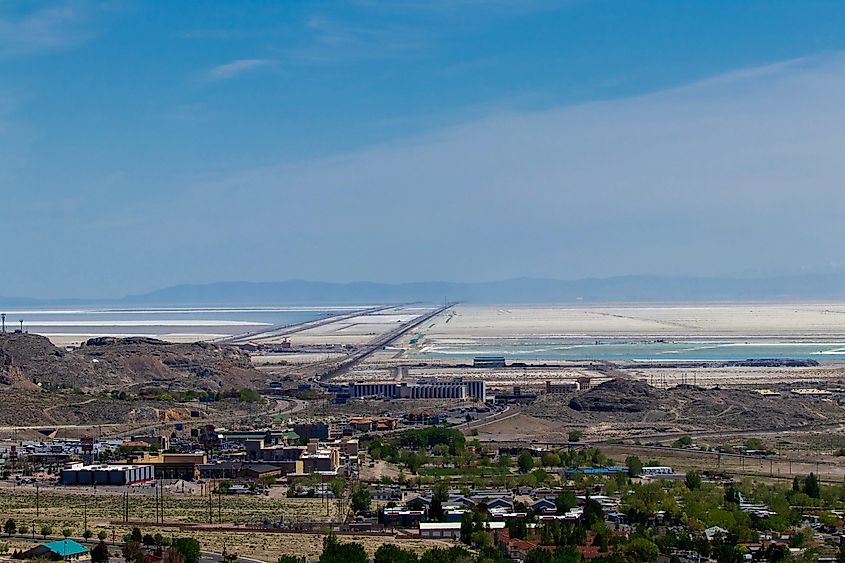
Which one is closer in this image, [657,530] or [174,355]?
[657,530]

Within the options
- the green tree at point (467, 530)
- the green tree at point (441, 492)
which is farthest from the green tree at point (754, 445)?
the green tree at point (467, 530)

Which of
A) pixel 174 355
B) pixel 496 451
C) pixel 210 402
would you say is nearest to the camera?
pixel 496 451

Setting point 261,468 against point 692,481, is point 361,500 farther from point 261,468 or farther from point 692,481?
point 692,481

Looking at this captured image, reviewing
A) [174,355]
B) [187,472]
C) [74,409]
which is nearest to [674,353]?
[174,355]

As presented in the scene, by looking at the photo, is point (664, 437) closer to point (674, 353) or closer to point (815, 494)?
point (815, 494)

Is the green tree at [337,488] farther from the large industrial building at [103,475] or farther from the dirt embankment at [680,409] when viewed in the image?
the dirt embankment at [680,409]

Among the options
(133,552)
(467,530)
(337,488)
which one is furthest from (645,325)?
(133,552)

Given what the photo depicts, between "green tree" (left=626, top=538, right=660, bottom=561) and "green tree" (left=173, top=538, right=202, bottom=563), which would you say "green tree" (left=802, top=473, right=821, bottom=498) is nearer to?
"green tree" (left=626, top=538, right=660, bottom=561)
